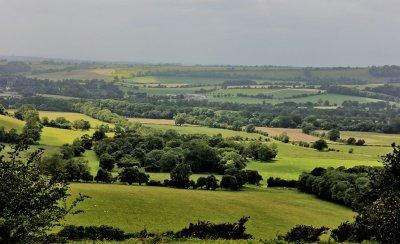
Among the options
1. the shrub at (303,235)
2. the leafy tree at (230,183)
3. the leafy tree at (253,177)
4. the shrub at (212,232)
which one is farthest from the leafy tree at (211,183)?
the shrub at (303,235)

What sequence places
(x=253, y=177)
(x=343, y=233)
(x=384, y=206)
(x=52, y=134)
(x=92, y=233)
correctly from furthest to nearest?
(x=52, y=134) → (x=253, y=177) → (x=92, y=233) → (x=343, y=233) → (x=384, y=206)

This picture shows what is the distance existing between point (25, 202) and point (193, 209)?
37.9 meters

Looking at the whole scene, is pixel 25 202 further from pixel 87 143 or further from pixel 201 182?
pixel 87 143

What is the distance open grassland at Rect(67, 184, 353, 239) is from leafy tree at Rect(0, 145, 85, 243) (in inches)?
991

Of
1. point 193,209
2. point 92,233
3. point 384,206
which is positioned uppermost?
point 384,206

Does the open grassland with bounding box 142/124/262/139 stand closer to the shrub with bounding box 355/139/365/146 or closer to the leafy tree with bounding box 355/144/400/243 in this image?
the shrub with bounding box 355/139/365/146

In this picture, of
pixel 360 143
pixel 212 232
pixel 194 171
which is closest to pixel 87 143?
pixel 194 171

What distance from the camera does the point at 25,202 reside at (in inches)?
869

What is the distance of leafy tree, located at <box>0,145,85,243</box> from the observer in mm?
21500

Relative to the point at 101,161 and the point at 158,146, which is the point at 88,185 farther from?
the point at 158,146

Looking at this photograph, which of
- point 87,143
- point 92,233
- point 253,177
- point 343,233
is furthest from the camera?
point 87,143

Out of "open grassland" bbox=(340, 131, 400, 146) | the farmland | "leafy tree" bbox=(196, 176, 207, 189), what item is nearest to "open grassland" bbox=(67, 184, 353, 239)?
the farmland

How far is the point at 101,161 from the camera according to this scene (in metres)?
88.5

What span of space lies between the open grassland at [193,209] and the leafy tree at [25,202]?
25177 millimetres
